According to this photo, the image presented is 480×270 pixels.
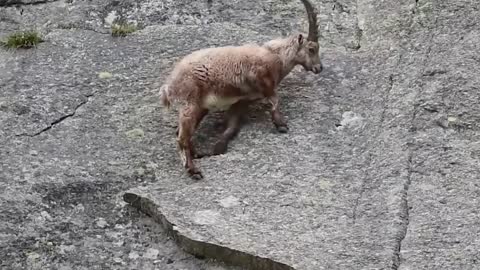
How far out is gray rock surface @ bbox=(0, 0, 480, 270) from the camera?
14.8 feet

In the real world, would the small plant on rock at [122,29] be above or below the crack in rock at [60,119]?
above

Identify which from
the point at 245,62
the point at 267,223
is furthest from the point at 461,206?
the point at 245,62

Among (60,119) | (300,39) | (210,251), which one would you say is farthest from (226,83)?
(210,251)

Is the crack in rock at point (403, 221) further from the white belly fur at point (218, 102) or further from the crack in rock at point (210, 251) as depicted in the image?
the white belly fur at point (218, 102)

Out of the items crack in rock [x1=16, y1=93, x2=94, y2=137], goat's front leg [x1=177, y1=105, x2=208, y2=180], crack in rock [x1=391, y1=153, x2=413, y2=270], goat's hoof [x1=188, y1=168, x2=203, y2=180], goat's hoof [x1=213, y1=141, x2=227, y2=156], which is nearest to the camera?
crack in rock [x1=391, y1=153, x2=413, y2=270]

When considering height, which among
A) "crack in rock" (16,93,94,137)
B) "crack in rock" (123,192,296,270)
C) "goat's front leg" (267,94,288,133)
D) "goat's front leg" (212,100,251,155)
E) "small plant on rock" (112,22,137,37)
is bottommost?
"crack in rock" (123,192,296,270)

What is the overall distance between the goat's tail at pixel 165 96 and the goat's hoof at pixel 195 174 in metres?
0.47

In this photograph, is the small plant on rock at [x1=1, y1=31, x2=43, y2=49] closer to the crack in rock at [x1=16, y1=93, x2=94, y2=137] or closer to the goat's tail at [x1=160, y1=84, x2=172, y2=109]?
the crack in rock at [x1=16, y1=93, x2=94, y2=137]

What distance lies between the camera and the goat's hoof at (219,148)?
5.15m

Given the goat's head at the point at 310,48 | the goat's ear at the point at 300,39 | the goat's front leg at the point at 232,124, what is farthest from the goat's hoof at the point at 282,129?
the goat's ear at the point at 300,39

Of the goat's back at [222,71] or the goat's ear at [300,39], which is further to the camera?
the goat's ear at [300,39]

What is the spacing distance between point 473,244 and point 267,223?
966 millimetres

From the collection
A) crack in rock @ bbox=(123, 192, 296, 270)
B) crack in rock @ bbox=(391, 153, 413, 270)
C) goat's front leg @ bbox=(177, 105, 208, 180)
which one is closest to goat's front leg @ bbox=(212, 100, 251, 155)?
goat's front leg @ bbox=(177, 105, 208, 180)

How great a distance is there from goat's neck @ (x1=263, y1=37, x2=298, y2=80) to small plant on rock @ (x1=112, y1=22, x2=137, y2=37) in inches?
39.4
